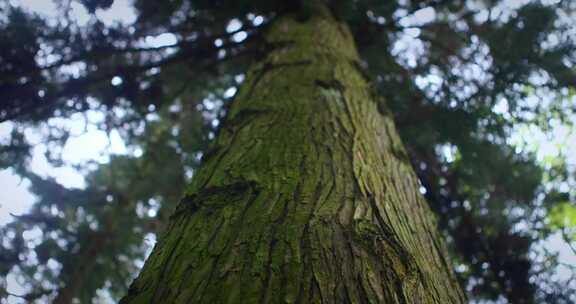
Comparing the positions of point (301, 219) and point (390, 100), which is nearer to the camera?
point (301, 219)

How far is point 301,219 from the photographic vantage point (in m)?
Answer: 1.41

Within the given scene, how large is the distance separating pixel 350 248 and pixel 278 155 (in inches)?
25.1

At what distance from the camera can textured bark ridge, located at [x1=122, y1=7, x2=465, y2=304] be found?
1.19m

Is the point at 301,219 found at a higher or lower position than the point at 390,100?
lower

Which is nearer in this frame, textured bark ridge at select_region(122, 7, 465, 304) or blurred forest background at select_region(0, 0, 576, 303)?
textured bark ridge at select_region(122, 7, 465, 304)

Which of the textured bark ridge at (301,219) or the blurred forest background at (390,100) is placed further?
the blurred forest background at (390,100)

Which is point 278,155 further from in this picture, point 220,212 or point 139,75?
point 139,75

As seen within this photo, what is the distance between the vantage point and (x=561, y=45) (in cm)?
470

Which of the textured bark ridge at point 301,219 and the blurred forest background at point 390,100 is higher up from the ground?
the blurred forest background at point 390,100

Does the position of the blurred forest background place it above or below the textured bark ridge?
above

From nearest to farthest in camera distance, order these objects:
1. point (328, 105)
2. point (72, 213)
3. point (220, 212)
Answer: point (220, 212)
point (328, 105)
point (72, 213)

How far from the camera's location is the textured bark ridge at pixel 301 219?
3.91ft

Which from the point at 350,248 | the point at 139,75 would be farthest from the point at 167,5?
the point at 350,248

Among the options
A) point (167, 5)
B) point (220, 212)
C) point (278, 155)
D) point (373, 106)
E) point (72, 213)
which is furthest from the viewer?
point (72, 213)
